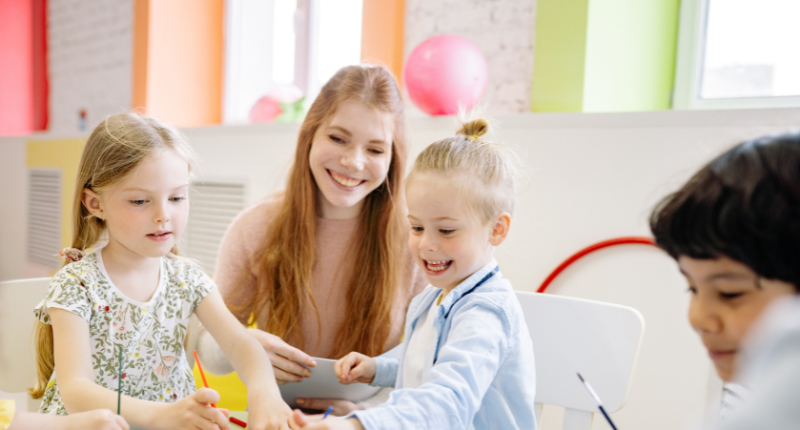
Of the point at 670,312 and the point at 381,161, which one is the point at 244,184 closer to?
the point at 381,161

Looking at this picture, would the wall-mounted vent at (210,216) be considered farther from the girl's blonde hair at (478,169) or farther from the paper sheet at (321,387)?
the girl's blonde hair at (478,169)

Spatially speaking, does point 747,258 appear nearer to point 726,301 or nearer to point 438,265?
point 726,301

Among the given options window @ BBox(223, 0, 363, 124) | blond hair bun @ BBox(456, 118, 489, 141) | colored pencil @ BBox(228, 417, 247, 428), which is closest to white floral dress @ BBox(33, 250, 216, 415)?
colored pencil @ BBox(228, 417, 247, 428)

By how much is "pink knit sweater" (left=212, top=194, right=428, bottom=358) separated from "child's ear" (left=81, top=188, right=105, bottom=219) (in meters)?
0.45

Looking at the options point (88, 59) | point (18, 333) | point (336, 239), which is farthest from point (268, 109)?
point (88, 59)

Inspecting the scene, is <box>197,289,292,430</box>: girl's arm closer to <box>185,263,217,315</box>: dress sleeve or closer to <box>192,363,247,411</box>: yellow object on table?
<box>185,263,217,315</box>: dress sleeve

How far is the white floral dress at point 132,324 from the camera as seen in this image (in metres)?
0.98

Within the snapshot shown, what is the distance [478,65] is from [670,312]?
102 cm

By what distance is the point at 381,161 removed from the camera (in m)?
1.39

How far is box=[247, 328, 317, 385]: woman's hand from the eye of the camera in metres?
1.08

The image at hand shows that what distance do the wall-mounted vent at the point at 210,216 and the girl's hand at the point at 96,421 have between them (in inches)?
97.6

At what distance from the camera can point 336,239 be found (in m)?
1.51

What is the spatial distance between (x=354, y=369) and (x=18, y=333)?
2.25ft

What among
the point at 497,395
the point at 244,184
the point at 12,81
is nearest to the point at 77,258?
the point at 497,395
